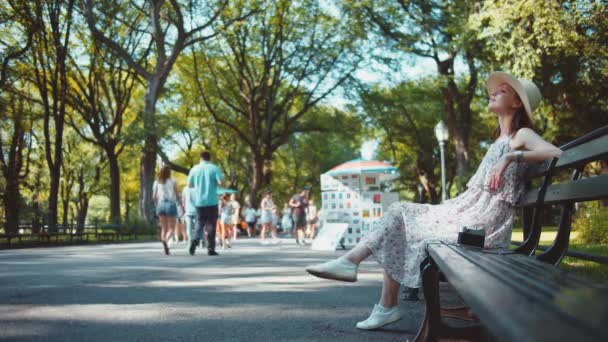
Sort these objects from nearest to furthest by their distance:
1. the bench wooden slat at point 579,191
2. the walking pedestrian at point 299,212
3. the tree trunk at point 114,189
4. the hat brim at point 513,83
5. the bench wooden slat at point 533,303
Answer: the bench wooden slat at point 533,303, the bench wooden slat at point 579,191, the hat brim at point 513,83, the walking pedestrian at point 299,212, the tree trunk at point 114,189

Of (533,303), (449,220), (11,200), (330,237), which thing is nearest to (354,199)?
(330,237)

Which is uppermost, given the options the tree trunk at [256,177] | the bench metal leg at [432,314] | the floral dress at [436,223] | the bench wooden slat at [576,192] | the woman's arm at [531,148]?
the tree trunk at [256,177]

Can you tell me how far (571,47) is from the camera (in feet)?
50.4

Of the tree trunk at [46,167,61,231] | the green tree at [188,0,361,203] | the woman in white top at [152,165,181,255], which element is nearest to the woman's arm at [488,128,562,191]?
the woman in white top at [152,165,181,255]

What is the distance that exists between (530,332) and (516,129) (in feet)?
10.5

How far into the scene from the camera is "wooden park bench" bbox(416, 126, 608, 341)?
1.02 metres

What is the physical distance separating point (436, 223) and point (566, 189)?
2.51ft

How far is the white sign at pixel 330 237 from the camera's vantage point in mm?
14721

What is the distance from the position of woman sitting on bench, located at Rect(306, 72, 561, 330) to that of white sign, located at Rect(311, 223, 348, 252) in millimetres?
10668

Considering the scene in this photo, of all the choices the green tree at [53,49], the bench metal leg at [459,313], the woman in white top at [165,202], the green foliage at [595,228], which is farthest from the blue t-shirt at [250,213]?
the bench metal leg at [459,313]

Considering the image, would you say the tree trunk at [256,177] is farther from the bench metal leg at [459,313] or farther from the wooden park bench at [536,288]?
the wooden park bench at [536,288]

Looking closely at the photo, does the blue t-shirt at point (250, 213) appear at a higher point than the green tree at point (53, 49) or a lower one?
lower

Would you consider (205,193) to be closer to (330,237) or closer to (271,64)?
(330,237)

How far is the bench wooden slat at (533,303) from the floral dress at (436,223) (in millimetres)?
1377
